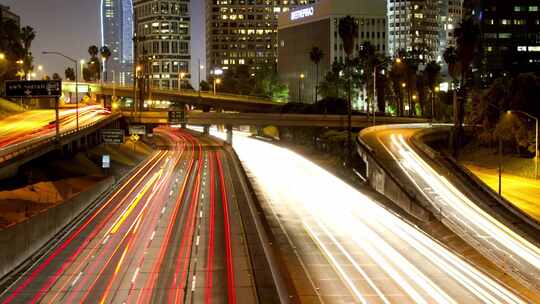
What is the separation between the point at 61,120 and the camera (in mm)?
96125

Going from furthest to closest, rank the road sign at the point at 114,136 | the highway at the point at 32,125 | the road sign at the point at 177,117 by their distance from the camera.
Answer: the road sign at the point at 177,117 → the road sign at the point at 114,136 → the highway at the point at 32,125

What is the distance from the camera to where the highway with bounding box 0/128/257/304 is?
28.9 metres

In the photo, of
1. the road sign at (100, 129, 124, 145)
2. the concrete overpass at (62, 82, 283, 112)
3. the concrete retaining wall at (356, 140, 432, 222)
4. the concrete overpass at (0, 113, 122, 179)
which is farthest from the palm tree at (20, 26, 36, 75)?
the concrete retaining wall at (356, 140, 432, 222)

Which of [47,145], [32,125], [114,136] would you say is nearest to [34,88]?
[47,145]

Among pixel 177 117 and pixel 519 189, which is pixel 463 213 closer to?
pixel 519 189

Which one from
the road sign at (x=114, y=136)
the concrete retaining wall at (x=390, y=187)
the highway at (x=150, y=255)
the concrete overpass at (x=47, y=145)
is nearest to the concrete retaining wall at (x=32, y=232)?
the highway at (x=150, y=255)

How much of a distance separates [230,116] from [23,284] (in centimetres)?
7013

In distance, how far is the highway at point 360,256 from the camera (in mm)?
30125

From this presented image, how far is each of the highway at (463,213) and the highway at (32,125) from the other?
1467 inches

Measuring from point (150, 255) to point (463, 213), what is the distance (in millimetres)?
26280

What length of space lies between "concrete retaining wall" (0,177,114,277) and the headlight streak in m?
26.6

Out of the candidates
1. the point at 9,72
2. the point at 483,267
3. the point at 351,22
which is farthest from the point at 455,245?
the point at 9,72

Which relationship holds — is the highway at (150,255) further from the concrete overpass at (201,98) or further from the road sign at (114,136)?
the concrete overpass at (201,98)

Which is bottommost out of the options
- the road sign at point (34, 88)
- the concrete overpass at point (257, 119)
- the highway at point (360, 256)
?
the highway at point (360, 256)
